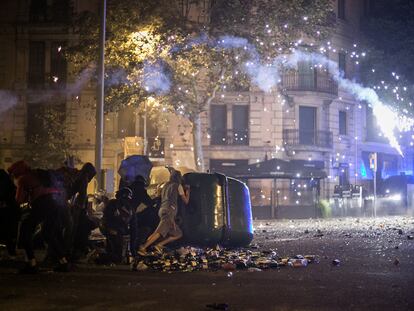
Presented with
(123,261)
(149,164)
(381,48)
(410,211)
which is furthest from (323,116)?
(123,261)

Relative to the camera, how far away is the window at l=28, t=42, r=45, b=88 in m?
38.6

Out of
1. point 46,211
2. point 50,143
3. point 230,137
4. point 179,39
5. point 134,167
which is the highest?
point 179,39

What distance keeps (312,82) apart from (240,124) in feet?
17.7

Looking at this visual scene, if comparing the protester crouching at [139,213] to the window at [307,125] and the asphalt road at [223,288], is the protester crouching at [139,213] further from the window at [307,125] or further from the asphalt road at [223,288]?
the window at [307,125]

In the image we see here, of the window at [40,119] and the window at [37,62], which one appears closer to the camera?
the window at [40,119]

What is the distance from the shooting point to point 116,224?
10594mm

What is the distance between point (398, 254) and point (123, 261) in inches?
209

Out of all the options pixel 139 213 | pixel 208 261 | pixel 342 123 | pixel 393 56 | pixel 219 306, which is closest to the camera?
pixel 219 306

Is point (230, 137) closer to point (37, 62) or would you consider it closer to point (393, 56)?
point (393, 56)

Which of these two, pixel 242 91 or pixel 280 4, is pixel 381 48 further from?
pixel 280 4

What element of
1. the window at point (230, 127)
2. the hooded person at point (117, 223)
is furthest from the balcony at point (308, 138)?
the hooded person at point (117, 223)

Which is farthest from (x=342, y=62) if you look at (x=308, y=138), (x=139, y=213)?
(x=139, y=213)

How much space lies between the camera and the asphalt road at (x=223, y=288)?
695cm

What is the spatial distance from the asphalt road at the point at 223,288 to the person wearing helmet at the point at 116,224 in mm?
337
